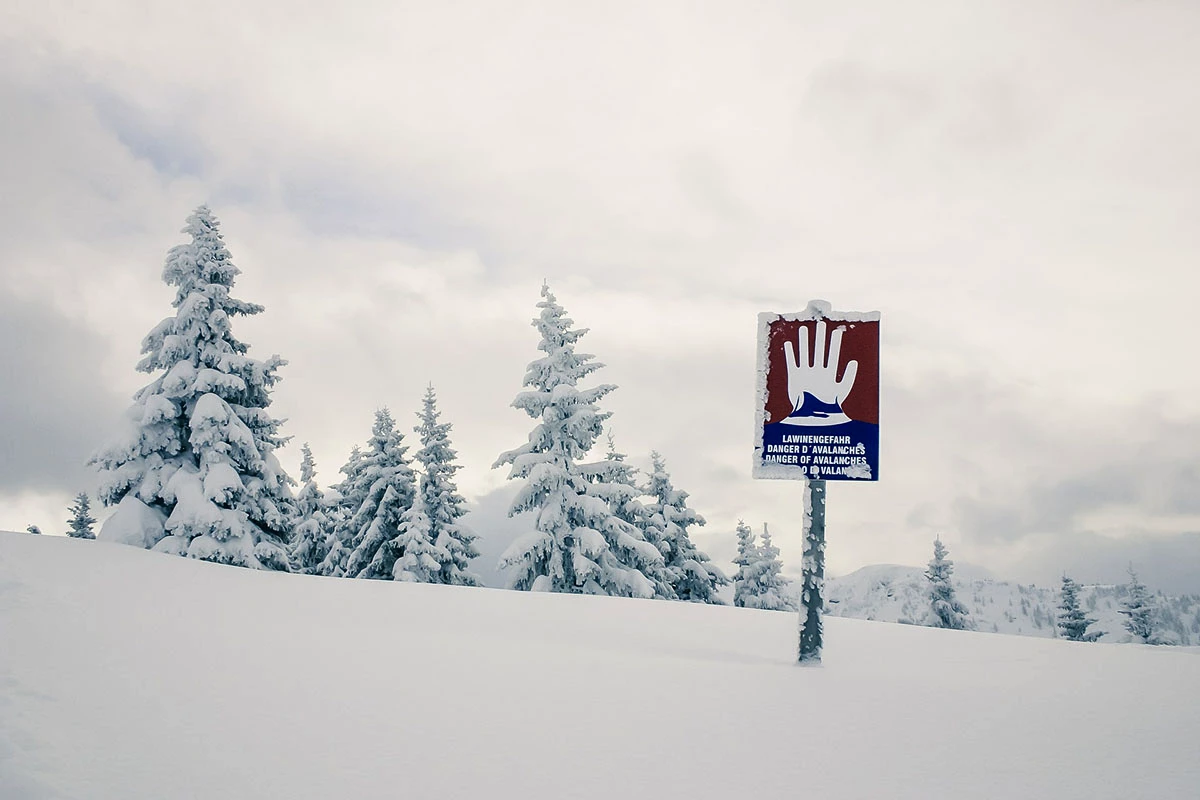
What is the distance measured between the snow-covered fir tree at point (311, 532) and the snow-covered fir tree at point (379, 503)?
9.87 ft

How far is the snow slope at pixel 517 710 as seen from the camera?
4.04 meters

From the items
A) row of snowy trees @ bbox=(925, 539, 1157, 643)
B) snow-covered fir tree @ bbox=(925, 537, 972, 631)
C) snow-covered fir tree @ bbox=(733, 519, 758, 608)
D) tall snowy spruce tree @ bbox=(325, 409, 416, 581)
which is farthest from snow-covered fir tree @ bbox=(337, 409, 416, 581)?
row of snowy trees @ bbox=(925, 539, 1157, 643)

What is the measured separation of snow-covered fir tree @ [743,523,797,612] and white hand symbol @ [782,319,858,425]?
94.0 feet

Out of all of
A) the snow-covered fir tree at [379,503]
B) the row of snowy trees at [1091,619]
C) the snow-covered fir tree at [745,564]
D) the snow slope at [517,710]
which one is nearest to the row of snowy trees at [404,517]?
the snow-covered fir tree at [379,503]

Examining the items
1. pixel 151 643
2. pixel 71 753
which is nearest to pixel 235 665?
pixel 151 643

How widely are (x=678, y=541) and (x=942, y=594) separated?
18.3m

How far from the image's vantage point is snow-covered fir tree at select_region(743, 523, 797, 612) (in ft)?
120

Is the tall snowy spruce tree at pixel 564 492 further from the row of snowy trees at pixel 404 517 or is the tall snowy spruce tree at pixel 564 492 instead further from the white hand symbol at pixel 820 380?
the white hand symbol at pixel 820 380

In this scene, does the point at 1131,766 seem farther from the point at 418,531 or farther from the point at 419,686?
the point at 418,531

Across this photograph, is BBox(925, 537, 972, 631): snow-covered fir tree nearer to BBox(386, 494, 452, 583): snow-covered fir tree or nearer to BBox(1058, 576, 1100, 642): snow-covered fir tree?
BBox(1058, 576, 1100, 642): snow-covered fir tree

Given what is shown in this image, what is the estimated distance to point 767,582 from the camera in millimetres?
37344

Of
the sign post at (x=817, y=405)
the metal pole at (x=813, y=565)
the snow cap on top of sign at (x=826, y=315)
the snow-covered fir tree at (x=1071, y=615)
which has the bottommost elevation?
the snow-covered fir tree at (x=1071, y=615)

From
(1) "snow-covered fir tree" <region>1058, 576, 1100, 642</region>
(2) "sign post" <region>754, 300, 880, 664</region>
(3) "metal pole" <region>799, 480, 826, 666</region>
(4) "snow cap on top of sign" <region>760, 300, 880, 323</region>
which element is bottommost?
(1) "snow-covered fir tree" <region>1058, 576, 1100, 642</region>

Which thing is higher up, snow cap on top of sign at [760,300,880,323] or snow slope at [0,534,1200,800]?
snow cap on top of sign at [760,300,880,323]
